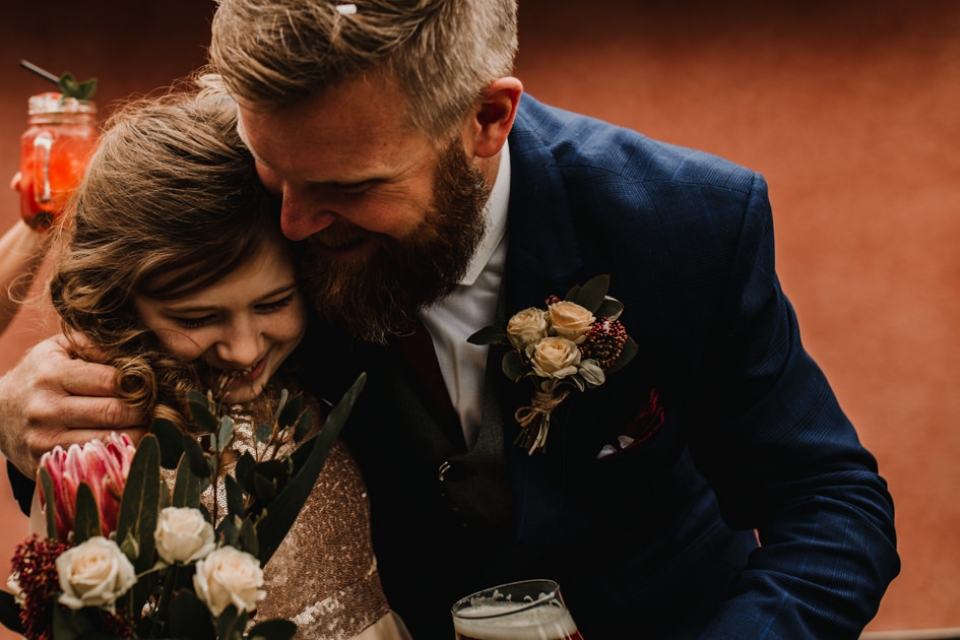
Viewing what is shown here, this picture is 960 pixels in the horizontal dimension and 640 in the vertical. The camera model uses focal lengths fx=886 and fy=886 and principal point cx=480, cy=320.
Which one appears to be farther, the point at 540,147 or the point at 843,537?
the point at 540,147

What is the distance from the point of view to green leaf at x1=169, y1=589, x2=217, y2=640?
74 centimetres

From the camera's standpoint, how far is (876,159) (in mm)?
3254

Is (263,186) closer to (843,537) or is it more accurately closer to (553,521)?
(553,521)

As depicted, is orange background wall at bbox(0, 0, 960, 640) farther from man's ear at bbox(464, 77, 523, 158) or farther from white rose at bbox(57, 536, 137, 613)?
white rose at bbox(57, 536, 137, 613)

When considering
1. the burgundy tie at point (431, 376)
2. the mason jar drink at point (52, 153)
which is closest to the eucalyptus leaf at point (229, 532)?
the burgundy tie at point (431, 376)

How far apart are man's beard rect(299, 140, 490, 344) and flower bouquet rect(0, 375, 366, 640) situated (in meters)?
0.43

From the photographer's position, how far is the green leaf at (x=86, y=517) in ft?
2.48

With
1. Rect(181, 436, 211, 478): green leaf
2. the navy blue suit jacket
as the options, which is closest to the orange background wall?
the navy blue suit jacket

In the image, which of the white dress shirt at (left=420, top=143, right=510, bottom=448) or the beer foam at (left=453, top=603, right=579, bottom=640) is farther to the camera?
the white dress shirt at (left=420, top=143, right=510, bottom=448)

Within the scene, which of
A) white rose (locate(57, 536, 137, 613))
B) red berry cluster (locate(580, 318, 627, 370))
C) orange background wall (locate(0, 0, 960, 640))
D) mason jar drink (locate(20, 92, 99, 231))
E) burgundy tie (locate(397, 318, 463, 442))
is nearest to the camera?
white rose (locate(57, 536, 137, 613))

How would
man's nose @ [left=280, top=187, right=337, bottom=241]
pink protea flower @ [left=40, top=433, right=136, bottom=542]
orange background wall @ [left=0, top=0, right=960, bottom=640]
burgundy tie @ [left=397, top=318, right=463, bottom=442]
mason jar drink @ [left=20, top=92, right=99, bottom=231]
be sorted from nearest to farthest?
pink protea flower @ [left=40, top=433, right=136, bottom=542]
man's nose @ [left=280, top=187, right=337, bottom=241]
burgundy tie @ [left=397, top=318, right=463, bottom=442]
mason jar drink @ [left=20, top=92, right=99, bottom=231]
orange background wall @ [left=0, top=0, right=960, bottom=640]

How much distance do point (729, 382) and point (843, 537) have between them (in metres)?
0.28

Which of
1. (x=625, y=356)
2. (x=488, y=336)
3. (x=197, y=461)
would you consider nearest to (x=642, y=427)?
(x=625, y=356)

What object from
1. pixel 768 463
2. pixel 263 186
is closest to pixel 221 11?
pixel 263 186
